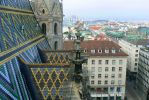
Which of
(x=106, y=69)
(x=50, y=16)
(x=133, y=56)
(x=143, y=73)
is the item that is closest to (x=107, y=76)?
(x=106, y=69)

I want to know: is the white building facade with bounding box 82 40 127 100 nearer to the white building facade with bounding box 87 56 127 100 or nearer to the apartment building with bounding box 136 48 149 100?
the white building facade with bounding box 87 56 127 100

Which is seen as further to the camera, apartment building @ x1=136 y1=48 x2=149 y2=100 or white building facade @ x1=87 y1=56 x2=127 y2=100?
apartment building @ x1=136 y1=48 x2=149 y2=100

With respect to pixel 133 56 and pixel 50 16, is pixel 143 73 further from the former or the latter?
pixel 50 16

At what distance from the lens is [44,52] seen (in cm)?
3231

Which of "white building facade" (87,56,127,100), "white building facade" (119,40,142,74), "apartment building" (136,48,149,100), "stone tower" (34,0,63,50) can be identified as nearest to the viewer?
"stone tower" (34,0,63,50)

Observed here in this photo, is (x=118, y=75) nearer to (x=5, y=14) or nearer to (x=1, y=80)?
(x=5, y=14)

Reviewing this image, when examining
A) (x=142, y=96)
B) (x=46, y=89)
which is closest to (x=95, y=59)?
(x=142, y=96)

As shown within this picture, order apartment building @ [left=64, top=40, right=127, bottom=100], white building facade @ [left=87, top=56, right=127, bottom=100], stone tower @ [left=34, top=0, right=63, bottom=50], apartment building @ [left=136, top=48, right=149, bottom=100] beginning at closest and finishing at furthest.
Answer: stone tower @ [left=34, top=0, right=63, bottom=50], apartment building @ [left=64, top=40, right=127, bottom=100], white building facade @ [left=87, top=56, right=127, bottom=100], apartment building @ [left=136, top=48, right=149, bottom=100]

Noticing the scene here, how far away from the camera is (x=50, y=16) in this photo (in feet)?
135

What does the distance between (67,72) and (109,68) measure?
47497mm

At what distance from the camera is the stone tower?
40688 millimetres

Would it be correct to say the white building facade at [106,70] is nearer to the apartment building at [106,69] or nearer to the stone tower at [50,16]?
the apartment building at [106,69]

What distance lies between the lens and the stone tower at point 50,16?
40.7m

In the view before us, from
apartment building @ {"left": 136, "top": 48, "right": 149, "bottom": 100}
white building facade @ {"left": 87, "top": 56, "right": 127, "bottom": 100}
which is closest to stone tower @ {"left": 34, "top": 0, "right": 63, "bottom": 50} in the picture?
white building facade @ {"left": 87, "top": 56, "right": 127, "bottom": 100}
